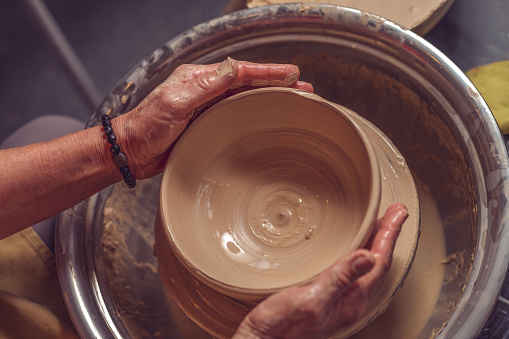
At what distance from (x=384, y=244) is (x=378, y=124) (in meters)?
0.54

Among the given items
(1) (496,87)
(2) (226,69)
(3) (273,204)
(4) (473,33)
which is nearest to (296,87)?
(2) (226,69)

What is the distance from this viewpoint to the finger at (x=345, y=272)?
71cm

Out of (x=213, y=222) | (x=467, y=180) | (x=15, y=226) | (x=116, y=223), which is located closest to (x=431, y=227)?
(x=467, y=180)

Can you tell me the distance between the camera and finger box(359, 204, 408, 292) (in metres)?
0.74

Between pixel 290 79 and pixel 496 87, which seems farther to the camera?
pixel 496 87

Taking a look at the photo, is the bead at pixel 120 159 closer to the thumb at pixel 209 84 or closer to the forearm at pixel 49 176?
the forearm at pixel 49 176

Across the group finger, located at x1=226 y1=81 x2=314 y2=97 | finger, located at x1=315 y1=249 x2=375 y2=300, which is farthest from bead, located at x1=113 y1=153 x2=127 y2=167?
finger, located at x1=315 y1=249 x2=375 y2=300

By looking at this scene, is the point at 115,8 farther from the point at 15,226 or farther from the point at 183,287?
the point at 183,287

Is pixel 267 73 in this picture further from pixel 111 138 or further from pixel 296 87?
pixel 111 138

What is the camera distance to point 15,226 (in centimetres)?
99

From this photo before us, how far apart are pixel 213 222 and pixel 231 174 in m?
0.13

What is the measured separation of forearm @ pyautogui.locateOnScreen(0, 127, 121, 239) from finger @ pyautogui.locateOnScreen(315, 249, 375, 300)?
569 millimetres

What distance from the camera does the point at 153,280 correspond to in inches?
46.6

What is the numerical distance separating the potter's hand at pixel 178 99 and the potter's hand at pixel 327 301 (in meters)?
0.41
